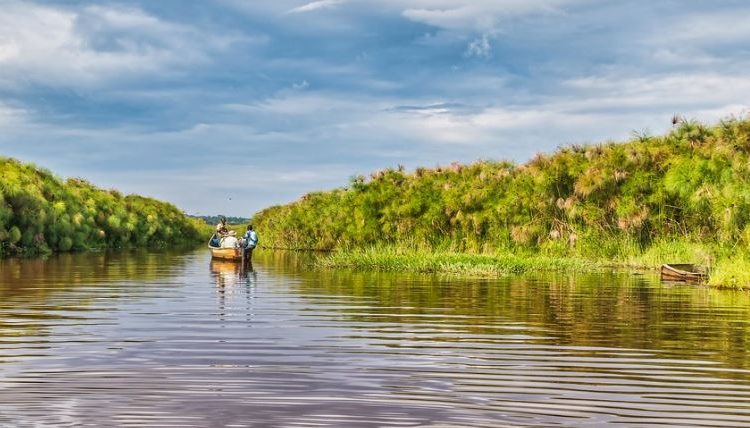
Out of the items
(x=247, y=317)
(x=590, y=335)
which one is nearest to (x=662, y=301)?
(x=590, y=335)

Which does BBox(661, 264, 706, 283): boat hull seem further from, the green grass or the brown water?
the brown water

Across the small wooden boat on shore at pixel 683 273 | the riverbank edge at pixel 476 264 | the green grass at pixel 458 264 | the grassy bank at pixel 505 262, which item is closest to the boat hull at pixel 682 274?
the small wooden boat on shore at pixel 683 273

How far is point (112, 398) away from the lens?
8.12 meters

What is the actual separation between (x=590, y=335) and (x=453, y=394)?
18.1 feet

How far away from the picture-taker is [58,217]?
63.7 m

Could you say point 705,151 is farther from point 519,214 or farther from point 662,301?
point 662,301

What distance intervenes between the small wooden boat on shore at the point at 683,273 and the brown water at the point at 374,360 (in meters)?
5.36

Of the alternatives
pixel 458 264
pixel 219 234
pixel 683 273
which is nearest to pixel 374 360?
pixel 683 273

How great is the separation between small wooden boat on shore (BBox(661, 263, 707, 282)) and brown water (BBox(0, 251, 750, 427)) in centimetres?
536

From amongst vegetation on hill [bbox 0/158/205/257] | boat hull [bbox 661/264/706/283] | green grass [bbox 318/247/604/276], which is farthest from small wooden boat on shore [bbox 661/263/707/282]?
vegetation on hill [bbox 0/158/205/257]

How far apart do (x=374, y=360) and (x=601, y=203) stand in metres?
31.0

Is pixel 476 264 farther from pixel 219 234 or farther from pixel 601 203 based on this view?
pixel 219 234

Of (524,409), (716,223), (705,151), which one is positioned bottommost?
(524,409)

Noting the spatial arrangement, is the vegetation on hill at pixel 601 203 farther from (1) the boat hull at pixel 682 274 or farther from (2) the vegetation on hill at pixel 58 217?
(2) the vegetation on hill at pixel 58 217
